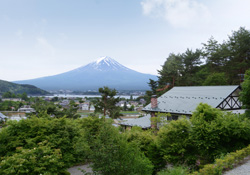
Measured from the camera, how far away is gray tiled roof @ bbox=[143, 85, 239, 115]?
1688 centimetres

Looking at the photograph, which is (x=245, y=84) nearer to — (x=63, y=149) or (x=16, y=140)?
(x=63, y=149)

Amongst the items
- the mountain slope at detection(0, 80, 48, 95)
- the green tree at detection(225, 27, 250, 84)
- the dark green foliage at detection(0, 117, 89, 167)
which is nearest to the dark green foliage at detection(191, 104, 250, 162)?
the dark green foliage at detection(0, 117, 89, 167)

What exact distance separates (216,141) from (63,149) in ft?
28.0

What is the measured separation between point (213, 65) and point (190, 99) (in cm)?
2185

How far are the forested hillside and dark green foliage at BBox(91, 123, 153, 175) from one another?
79.7 ft

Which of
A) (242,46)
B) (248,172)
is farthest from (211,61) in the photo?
(248,172)

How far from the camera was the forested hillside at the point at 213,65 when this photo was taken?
2953 cm

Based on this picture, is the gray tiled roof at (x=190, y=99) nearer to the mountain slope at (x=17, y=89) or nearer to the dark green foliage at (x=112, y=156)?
the dark green foliage at (x=112, y=156)

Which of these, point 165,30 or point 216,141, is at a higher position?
point 165,30

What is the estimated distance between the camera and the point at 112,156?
7.15 m

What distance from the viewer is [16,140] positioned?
10820mm

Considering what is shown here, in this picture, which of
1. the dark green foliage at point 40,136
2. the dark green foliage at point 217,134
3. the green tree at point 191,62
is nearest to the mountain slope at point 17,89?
the green tree at point 191,62

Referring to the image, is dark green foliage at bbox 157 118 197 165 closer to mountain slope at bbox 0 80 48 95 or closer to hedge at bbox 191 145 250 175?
hedge at bbox 191 145 250 175

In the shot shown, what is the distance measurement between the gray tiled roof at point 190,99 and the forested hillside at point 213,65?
979cm
